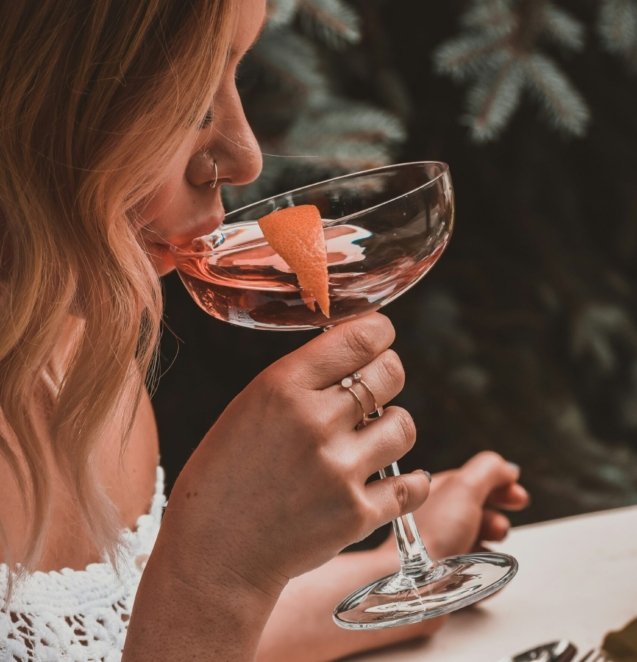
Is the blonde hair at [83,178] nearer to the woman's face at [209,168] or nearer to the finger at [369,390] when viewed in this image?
the woman's face at [209,168]

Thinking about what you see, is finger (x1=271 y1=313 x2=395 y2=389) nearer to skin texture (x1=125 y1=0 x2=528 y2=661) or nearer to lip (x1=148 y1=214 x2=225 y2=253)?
skin texture (x1=125 y1=0 x2=528 y2=661)

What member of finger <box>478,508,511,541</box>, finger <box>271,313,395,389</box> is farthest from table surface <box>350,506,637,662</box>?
finger <box>271,313,395,389</box>

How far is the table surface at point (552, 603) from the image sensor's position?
86 centimetres

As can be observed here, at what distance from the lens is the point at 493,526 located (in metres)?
1.08

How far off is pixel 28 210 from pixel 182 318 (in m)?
1.15

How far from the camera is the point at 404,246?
2.52 ft

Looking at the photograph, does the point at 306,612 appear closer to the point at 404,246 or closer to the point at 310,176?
the point at 404,246

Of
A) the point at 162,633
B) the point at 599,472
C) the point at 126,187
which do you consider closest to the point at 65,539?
the point at 162,633

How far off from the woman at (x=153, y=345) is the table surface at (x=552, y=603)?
20cm

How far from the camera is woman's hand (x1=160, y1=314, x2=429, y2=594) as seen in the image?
69cm

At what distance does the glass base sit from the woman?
6 cm

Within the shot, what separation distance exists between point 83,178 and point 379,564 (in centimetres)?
53

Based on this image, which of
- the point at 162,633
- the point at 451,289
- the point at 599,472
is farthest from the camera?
the point at 451,289

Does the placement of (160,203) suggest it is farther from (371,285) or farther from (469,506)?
(469,506)
